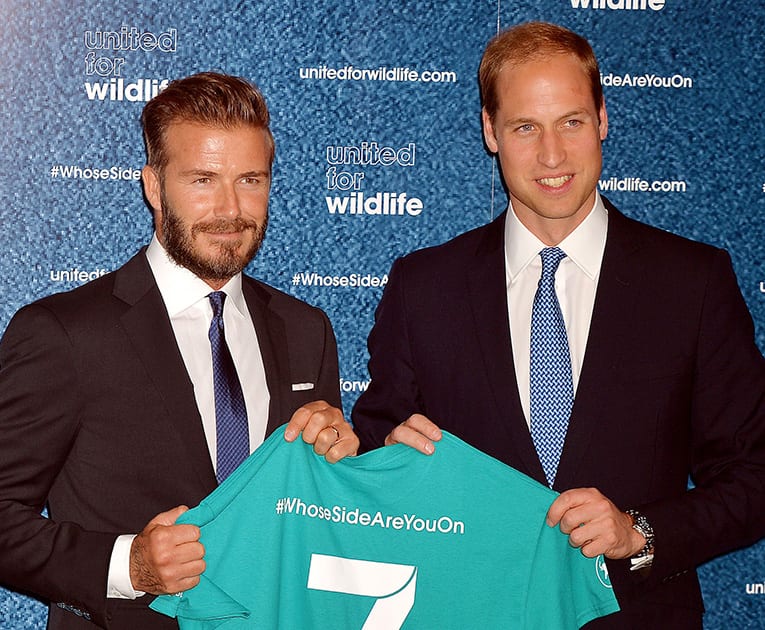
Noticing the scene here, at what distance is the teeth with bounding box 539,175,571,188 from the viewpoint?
2.01 meters

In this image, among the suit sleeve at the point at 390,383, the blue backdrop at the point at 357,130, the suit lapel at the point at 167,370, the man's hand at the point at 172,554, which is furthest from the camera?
the blue backdrop at the point at 357,130

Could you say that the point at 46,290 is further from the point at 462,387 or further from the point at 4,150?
the point at 462,387

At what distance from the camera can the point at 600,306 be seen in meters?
2.00

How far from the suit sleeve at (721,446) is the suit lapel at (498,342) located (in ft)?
0.87

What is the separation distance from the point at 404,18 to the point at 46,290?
4.27 feet

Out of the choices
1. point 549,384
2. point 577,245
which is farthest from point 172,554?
point 577,245

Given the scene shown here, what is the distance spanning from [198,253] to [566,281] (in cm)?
81

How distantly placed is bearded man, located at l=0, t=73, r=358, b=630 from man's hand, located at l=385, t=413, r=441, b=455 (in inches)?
3.8

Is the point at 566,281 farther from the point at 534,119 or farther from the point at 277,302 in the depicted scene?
the point at 277,302

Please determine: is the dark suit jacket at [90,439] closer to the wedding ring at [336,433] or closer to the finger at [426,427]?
the wedding ring at [336,433]

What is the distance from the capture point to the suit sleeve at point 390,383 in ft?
7.04

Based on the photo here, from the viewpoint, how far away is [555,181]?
79.4 inches

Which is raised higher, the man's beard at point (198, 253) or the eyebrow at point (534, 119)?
the eyebrow at point (534, 119)

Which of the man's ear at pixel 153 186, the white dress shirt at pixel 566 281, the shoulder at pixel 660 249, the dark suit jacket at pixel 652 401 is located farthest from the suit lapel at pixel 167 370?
the shoulder at pixel 660 249
